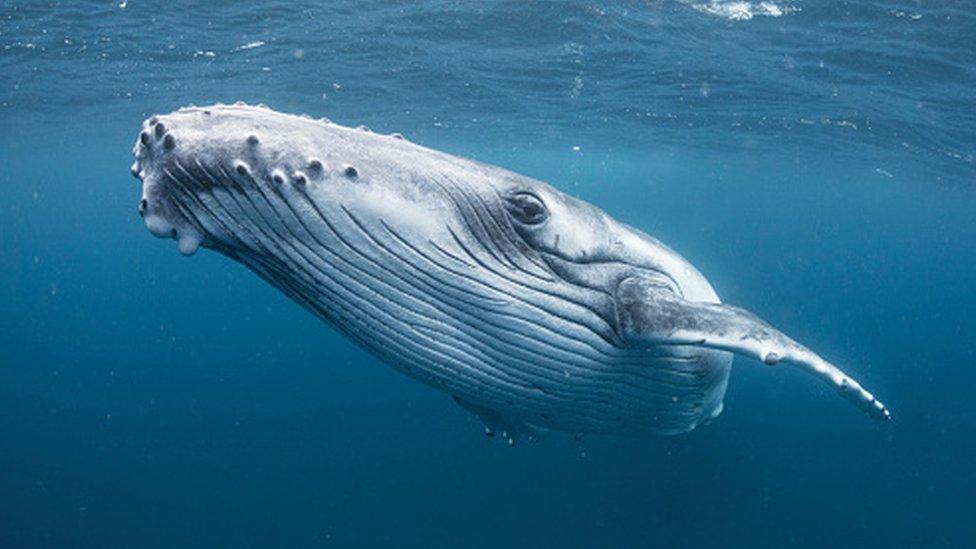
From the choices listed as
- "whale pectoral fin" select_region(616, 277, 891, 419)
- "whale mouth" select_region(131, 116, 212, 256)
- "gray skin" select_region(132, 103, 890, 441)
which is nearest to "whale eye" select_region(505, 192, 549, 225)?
"gray skin" select_region(132, 103, 890, 441)

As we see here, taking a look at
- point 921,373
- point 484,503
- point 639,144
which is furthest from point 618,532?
point 921,373

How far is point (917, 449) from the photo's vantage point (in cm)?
2964

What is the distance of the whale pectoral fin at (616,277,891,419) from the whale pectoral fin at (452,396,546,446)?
202 centimetres

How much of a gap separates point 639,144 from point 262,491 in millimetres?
29045

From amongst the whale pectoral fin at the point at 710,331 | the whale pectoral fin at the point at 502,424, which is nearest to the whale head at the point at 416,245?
the whale pectoral fin at the point at 710,331

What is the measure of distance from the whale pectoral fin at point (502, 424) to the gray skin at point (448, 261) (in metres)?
0.82

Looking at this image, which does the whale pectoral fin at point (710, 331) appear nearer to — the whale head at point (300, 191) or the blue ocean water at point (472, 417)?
the whale head at point (300, 191)

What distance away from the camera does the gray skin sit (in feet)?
10.8

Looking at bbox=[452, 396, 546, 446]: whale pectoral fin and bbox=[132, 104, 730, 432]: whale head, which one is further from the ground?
bbox=[132, 104, 730, 432]: whale head

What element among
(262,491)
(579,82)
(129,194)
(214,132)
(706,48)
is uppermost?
(214,132)

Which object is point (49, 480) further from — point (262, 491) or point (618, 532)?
point (618, 532)

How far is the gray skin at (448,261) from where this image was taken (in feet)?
10.8

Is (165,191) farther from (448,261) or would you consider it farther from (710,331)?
(710,331)

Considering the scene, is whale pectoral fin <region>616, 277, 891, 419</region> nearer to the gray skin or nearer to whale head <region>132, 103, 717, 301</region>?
the gray skin
